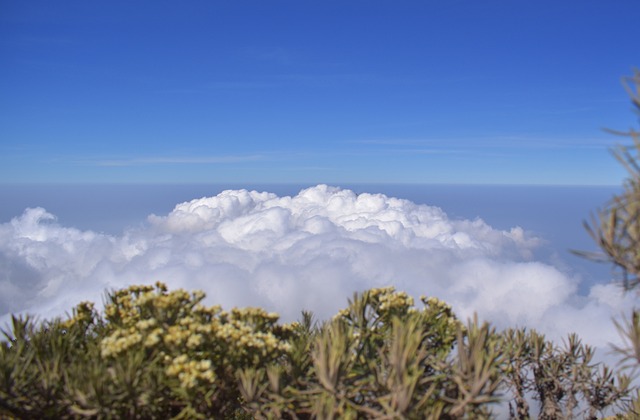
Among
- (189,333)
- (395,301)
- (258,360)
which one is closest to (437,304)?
(395,301)

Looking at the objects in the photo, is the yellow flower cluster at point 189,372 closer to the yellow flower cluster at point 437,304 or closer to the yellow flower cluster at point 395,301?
the yellow flower cluster at point 395,301

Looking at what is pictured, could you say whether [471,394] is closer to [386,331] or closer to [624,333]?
[386,331]

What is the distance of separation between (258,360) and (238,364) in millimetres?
353

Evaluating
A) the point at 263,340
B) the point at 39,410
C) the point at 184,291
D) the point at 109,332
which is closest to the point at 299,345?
the point at 263,340

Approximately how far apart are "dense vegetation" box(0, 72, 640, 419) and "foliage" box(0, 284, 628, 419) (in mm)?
18

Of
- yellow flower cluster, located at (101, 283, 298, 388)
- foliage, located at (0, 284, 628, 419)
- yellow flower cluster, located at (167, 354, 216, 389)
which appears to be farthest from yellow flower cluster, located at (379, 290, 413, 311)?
yellow flower cluster, located at (167, 354, 216, 389)

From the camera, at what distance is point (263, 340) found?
556 cm

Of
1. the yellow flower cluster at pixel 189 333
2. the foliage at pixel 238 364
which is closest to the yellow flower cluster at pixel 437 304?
the foliage at pixel 238 364

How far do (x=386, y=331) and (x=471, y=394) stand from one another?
169 centimetres

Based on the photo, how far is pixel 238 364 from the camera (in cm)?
560

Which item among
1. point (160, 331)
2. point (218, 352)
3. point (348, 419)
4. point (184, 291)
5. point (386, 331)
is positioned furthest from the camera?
point (386, 331)

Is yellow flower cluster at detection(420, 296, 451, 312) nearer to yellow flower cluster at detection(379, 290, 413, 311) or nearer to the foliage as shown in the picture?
the foliage

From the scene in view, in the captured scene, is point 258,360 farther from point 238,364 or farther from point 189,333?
point 189,333

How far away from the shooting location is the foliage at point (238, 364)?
15.8 feet
